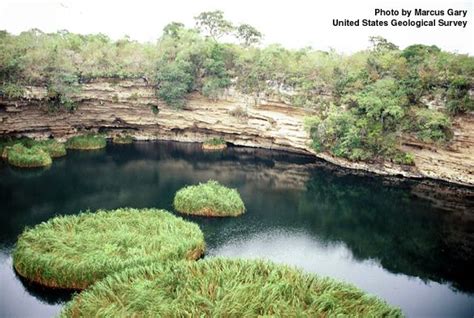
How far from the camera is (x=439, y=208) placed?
32500mm

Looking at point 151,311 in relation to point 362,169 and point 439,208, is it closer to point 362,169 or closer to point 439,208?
point 439,208

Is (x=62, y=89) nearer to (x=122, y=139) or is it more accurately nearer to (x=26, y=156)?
(x=122, y=139)

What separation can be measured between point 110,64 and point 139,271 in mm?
34816

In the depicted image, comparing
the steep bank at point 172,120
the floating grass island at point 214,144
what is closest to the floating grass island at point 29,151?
the steep bank at point 172,120

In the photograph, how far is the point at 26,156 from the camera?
37.6 m

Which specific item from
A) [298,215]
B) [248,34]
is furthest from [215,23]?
[298,215]

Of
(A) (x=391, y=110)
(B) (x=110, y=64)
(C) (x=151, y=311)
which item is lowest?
(C) (x=151, y=311)

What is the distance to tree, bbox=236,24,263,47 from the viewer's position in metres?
58.1

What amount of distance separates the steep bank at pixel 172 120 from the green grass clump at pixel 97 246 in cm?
2443

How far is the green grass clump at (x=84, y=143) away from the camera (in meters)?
46.4

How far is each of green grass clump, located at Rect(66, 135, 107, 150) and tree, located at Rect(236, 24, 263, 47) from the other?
76.0 ft

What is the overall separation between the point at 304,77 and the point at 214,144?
12.0 metres

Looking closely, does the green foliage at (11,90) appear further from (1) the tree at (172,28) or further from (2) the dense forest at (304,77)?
(1) the tree at (172,28)

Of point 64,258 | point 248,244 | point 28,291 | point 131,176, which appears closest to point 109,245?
point 64,258
